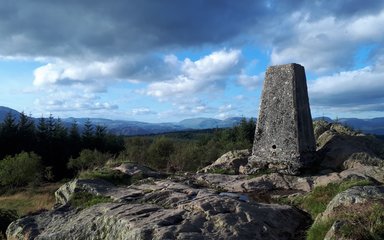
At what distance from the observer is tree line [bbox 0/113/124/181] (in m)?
58.9

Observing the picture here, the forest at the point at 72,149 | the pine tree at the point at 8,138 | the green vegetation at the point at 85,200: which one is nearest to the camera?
the green vegetation at the point at 85,200

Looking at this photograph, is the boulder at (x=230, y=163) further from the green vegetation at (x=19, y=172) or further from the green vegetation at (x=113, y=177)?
the green vegetation at (x=19, y=172)

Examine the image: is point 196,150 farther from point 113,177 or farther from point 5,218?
point 5,218

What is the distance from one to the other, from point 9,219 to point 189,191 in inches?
316

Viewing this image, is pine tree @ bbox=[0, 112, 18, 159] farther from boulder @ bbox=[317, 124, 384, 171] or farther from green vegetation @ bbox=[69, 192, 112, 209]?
green vegetation @ bbox=[69, 192, 112, 209]

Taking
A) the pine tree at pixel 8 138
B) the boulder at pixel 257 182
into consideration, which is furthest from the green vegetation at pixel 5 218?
the pine tree at pixel 8 138

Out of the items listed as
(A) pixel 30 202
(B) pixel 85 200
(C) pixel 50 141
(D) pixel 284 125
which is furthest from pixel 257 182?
(C) pixel 50 141

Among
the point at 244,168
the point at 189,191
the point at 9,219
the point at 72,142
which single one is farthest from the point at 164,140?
the point at 189,191

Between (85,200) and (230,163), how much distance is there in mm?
9668

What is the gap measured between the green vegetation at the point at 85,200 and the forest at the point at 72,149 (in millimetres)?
26404

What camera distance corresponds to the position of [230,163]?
2081cm

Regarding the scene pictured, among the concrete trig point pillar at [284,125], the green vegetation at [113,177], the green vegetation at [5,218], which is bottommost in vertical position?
the green vegetation at [5,218]

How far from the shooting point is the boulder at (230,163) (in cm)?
1980

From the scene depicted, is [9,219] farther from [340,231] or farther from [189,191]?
[340,231]
